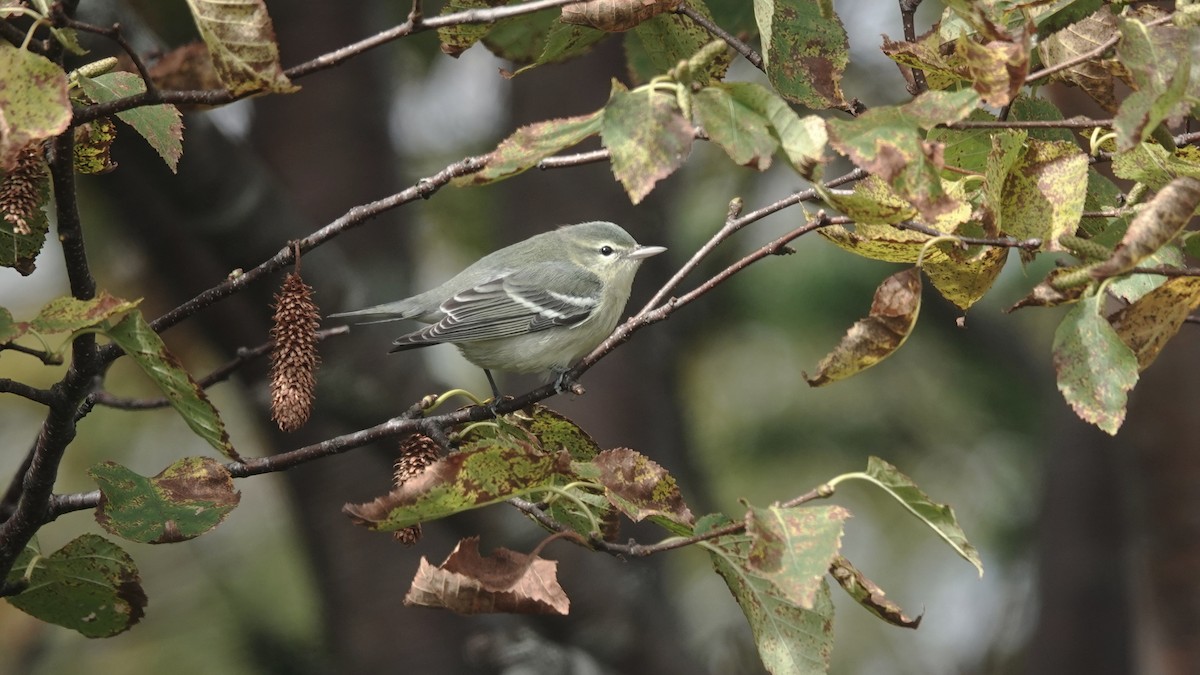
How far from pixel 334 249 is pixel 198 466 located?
103 inches

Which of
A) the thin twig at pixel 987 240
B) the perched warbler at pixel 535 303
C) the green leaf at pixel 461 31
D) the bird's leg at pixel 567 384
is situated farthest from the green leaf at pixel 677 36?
the perched warbler at pixel 535 303

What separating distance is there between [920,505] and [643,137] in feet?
2.31

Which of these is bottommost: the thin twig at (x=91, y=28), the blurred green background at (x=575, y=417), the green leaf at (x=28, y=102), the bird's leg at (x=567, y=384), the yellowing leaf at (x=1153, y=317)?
the blurred green background at (x=575, y=417)

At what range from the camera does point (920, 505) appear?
1.81 meters

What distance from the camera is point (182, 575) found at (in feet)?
20.0

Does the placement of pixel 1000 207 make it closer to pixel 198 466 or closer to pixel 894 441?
pixel 198 466

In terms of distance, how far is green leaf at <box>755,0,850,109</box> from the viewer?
7.27ft

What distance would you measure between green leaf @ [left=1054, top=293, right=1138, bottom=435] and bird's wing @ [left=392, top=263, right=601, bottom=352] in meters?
2.13

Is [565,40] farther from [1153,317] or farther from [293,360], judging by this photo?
[1153,317]

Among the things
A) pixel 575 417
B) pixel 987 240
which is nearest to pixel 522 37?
pixel 987 240

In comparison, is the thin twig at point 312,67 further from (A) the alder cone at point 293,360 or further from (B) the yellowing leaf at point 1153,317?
(B) the yellowing leaf at point 1153,317

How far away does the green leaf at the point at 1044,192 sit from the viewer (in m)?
1.85

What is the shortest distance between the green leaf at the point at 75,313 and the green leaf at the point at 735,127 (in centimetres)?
77

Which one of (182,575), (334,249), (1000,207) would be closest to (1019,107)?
(1000,207)
